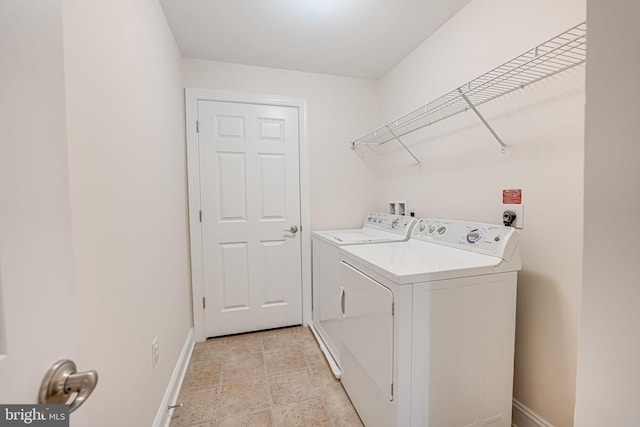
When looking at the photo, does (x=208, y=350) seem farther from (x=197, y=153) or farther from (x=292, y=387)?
(x=197, y=153)

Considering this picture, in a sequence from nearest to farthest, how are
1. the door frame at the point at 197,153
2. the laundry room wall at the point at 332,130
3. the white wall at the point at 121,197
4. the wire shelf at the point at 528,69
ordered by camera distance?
the white wall at the point at 121,197
the wire shelf at the point at 528,69
the door frame at the point at 197,153
the laundry room wall at the point at 332,130

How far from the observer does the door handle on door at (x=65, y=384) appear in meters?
0.39

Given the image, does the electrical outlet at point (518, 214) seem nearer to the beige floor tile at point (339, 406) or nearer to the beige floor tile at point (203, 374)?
the beige floor tile at point (339, 406)

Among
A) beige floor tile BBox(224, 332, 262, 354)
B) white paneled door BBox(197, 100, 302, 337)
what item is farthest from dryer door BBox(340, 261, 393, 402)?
white paneled door BBox(197, 100, 302, 337)

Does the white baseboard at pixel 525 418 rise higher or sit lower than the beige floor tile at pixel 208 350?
higher

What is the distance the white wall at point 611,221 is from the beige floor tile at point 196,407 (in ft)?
5.64

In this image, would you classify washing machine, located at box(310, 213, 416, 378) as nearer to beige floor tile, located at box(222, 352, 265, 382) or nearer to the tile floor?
the tile floor

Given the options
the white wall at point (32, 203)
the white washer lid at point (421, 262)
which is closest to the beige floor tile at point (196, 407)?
the white washer lid at point (421, 262)

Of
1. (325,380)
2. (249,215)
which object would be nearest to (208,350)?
(325,380)

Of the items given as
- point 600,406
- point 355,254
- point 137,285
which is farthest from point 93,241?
point 600,406

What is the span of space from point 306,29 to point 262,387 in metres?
2.47

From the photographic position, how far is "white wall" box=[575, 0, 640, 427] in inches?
17.2

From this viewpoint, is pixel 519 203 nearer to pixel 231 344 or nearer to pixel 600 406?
pixel 600 406

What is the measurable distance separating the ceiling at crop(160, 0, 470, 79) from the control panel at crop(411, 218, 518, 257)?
1.36m
